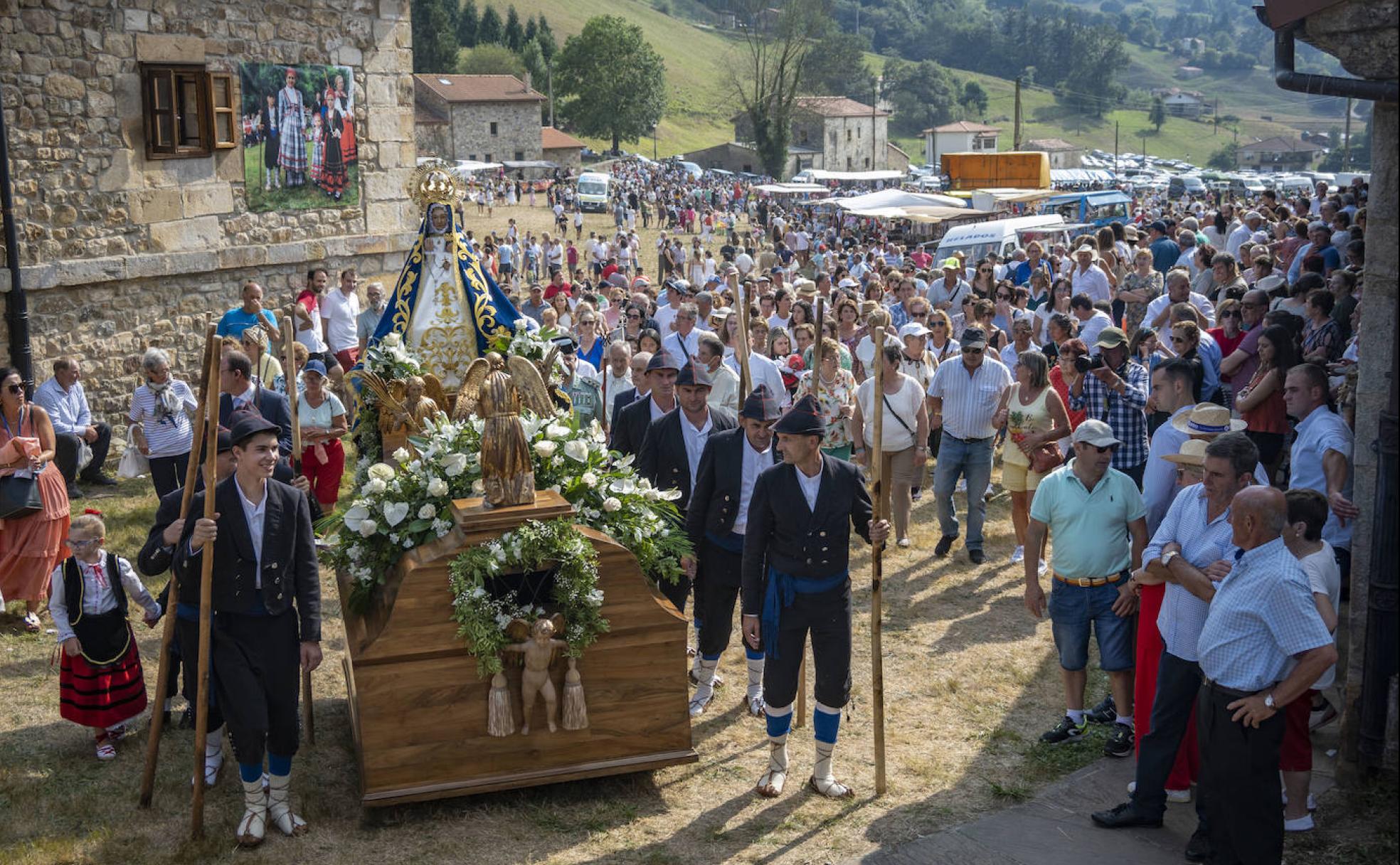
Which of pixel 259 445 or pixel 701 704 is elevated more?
pixel 259 445

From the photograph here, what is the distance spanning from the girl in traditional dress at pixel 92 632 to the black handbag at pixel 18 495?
2.20 m

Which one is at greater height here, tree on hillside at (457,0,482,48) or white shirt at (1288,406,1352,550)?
tree on hillside at (457,0,482,48)

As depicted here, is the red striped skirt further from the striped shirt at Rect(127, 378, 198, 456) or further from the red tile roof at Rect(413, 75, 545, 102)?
the red tile roof at Rect(413, 75, 545, 102)

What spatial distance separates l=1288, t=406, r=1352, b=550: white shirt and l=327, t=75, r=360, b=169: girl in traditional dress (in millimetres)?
12383

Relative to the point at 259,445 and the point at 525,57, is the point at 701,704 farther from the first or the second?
the point at 525,57

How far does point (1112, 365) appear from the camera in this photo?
29.4ft

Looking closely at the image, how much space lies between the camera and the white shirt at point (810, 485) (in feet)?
20.3

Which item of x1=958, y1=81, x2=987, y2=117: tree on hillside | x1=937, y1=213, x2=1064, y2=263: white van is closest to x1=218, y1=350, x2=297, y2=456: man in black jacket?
x1=937, y1=213, x2=1064, y2=263: white van

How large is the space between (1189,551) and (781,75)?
280 ft

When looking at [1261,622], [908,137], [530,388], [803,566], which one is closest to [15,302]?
[530,388]

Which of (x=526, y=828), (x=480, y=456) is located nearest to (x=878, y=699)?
(x=526, y=828)

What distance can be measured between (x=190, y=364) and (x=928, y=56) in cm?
16533

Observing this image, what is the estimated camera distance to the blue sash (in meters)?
6.24

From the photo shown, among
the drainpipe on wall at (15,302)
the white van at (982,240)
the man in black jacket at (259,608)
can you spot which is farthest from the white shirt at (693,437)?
the white van at (982,240)
